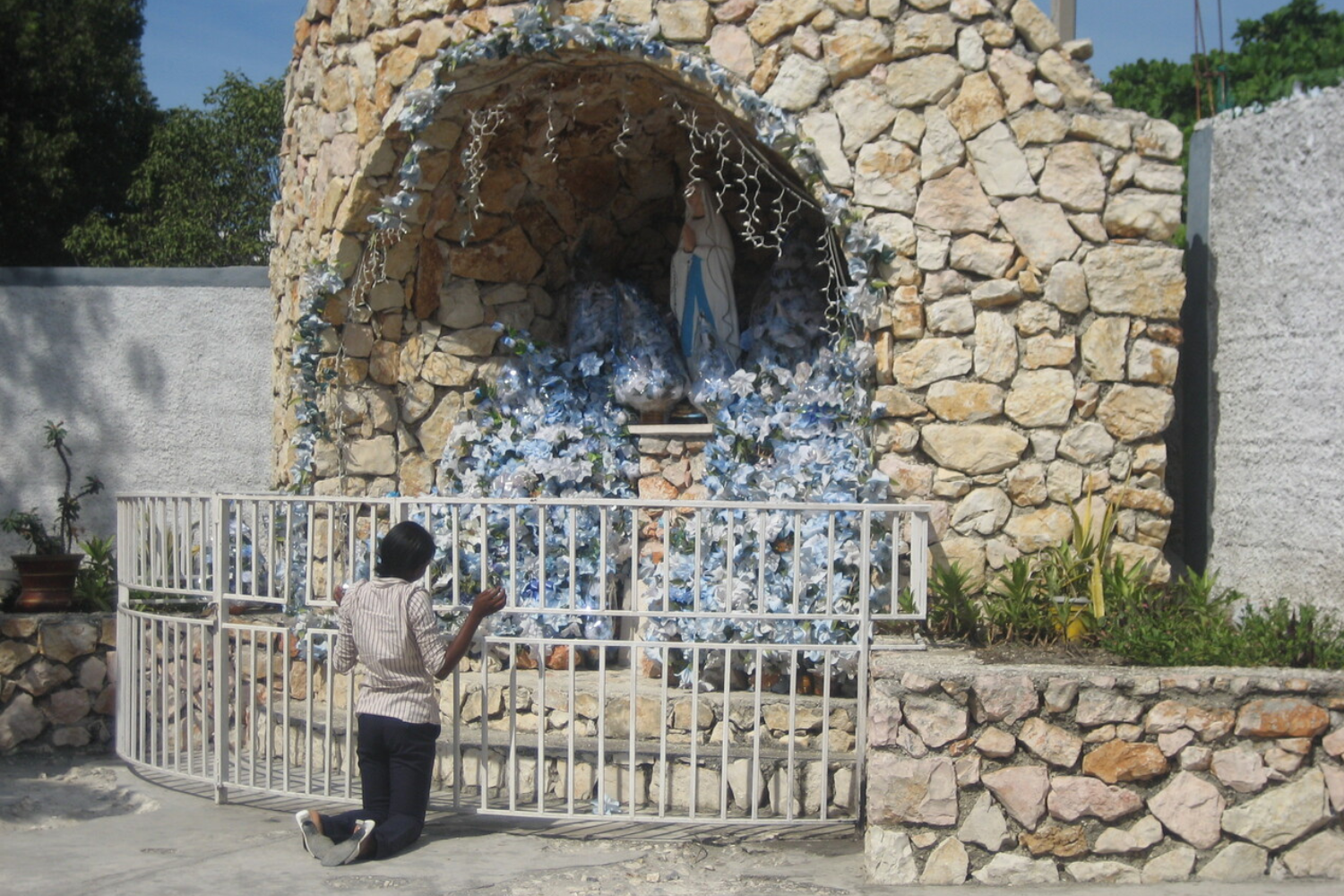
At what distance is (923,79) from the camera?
5793mm

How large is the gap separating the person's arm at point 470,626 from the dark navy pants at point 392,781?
26 cm

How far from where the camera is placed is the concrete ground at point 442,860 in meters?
4.42

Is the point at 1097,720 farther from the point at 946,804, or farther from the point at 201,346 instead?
the point at 201,346

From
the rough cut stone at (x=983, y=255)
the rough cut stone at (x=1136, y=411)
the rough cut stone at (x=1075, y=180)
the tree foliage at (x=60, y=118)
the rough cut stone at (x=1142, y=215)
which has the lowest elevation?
the rough cut stone at (x=1136, y=411)

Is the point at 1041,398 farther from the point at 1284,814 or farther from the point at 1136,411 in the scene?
the point at 1284,814

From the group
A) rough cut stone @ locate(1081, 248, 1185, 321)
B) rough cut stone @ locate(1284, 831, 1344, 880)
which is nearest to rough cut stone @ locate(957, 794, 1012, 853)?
rough cut stone @ locate(1284, 831, 1344, 880)

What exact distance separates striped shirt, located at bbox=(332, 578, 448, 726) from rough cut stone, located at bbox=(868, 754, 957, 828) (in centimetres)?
161

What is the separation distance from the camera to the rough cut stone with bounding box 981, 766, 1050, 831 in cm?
446

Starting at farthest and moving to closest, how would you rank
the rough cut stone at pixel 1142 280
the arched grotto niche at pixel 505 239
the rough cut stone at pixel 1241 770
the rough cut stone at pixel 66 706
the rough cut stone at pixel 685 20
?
the rough cut stone at pixel 66 706, the arched grotto niche at pixel 505 239, the rough cut stone at pixel 685 20, the rough cut stone at pixel 1142 280, the rough cut stone at pixel 1241 770

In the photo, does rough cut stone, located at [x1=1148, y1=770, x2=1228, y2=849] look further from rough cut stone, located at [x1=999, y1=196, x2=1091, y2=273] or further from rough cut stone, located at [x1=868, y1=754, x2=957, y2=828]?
rough cut stone, located at [x1=999, y1=196, x2=1091, y2=273]

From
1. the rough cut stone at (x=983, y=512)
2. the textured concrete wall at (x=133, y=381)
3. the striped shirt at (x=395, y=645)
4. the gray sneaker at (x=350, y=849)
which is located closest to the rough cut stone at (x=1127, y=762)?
the rough cut stone at (x=983, y=512)

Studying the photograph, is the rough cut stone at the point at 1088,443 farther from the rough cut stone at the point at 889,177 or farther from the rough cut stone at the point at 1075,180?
the rough cut stone at the point at 889,177

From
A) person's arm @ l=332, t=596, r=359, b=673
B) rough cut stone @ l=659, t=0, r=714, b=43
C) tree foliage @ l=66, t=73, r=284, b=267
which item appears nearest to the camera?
person's arm @ l=332, t=596, r=359, b=673

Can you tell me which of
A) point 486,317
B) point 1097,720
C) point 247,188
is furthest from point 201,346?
point 247,188
